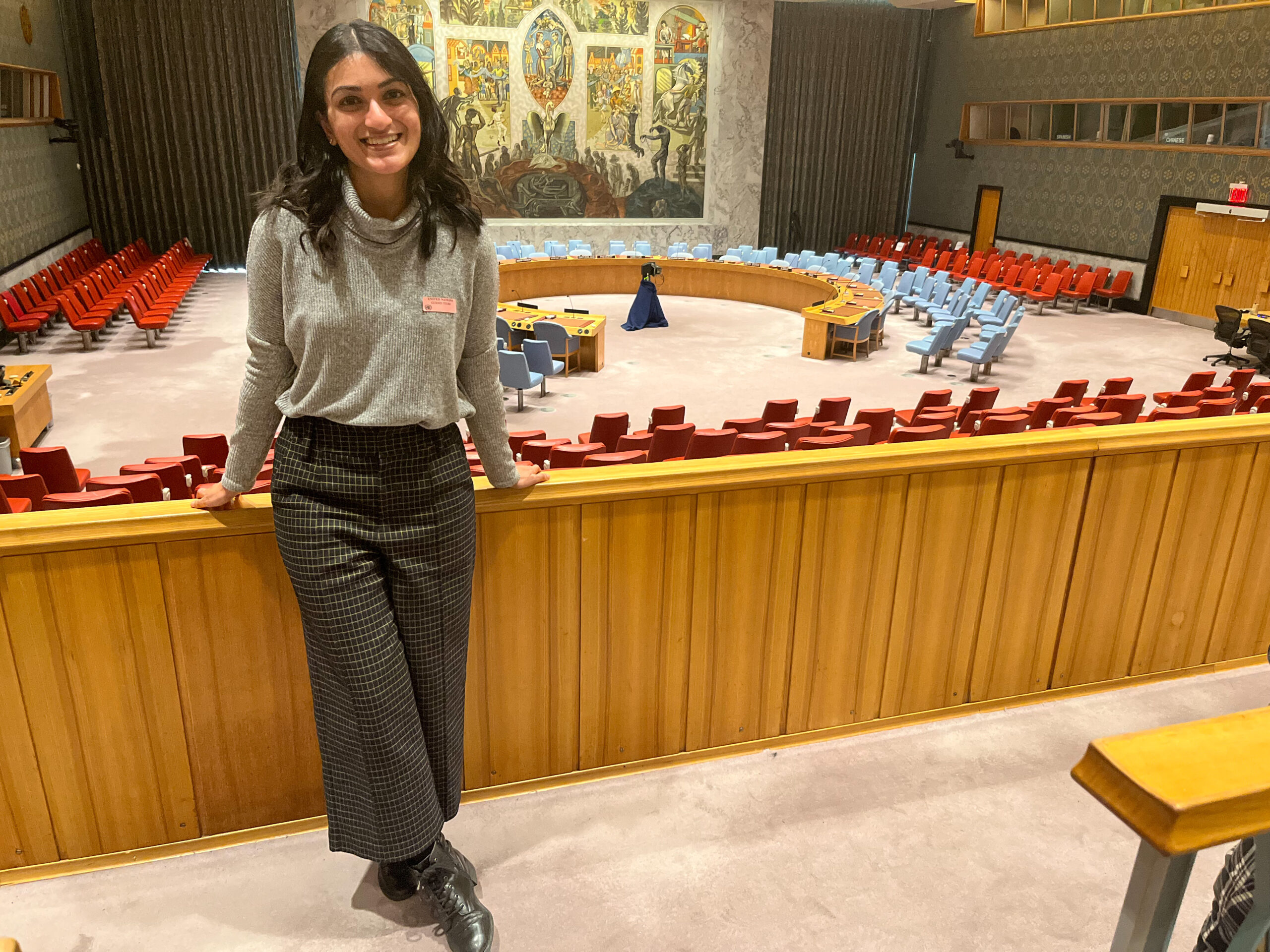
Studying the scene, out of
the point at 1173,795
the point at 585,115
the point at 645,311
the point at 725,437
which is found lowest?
the point at 645,311

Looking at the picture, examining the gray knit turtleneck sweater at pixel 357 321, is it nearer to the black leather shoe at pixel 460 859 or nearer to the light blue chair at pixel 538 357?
the black leather shoe at pixel 460 859

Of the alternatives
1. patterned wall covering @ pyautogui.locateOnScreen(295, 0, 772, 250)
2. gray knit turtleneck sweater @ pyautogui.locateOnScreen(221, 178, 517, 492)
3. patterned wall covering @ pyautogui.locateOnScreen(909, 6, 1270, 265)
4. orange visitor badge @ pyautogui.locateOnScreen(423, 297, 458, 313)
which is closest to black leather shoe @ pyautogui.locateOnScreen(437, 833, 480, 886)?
gray knit turtleneck sweater @ pyautogui.locateOnScreen(221, 178, 517, 492)

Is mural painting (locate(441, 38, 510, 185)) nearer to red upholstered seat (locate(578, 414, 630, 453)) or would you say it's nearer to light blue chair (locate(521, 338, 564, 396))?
light blue chair (locate(521, 338, 564, 396))

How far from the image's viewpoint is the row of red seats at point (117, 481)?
136 inches

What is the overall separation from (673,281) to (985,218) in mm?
8018

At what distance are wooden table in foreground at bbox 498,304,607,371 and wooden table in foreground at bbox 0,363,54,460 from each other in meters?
5.00

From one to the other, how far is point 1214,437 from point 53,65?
1930 cm

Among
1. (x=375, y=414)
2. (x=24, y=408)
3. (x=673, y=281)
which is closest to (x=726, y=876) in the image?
(x=375, y=414)

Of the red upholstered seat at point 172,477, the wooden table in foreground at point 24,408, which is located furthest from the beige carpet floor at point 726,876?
the wooden table in foreground at point 24,408

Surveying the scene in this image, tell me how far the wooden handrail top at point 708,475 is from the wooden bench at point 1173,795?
191cm

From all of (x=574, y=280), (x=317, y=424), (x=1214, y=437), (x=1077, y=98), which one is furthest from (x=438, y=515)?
(x=1077, y=98)

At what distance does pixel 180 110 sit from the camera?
60.5 ft

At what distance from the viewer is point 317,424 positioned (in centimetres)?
219

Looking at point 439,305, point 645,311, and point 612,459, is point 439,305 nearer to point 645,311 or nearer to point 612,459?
point 612,459
